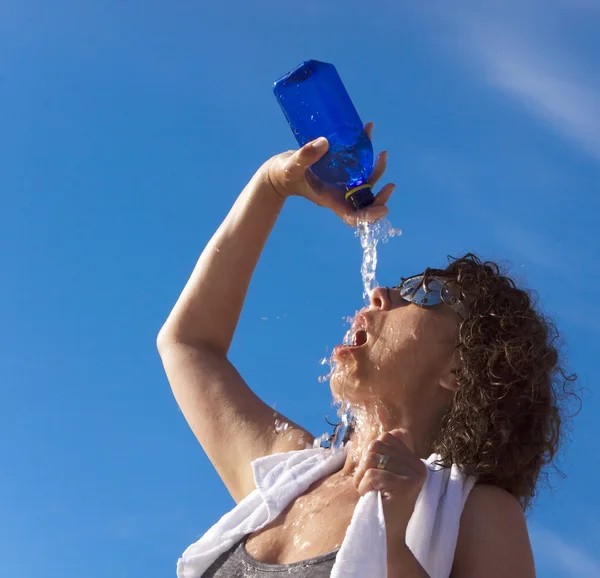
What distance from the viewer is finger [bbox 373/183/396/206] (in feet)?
14.6

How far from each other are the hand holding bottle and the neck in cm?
92

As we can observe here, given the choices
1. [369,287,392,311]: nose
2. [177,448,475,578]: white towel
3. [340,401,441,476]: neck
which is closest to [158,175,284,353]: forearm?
[369,287,392,311]: nose

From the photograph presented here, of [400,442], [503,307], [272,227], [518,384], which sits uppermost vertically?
[272,227]

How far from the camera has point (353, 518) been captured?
9.90 ft

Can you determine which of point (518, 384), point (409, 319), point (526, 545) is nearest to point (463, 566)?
point (526, 545)

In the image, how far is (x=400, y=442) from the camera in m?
2.99

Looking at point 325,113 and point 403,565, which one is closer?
point 403,565

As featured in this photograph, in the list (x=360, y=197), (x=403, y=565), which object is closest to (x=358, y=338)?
(x=360, y=197)

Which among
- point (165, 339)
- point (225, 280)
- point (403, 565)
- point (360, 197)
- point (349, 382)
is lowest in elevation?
point (403, 565)

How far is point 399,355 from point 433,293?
1.10 feet

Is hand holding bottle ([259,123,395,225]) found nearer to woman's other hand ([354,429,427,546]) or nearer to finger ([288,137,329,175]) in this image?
finger ([288,137,329,175])

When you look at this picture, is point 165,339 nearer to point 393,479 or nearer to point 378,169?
point 378,169

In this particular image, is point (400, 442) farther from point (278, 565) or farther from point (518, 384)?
point (518, 384)

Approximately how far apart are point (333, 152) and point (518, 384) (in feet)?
5.02
